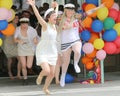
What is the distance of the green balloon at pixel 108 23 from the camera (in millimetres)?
10500

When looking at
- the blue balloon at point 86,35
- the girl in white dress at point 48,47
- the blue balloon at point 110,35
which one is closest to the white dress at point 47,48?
the girl in white dress at point 48,47

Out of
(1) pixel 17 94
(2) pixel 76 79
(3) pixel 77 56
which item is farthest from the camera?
(2) pixel 76 79

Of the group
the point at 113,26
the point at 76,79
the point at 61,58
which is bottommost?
the point at 76,79

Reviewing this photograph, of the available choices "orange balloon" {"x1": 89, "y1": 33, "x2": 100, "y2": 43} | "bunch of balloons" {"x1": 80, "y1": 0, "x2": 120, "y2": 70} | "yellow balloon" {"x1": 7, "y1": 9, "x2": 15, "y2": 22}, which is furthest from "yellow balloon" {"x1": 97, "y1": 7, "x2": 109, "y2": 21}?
"yellow balloon" {"x1": 7, "y1": 9, "x2": 15, "y2": 22}

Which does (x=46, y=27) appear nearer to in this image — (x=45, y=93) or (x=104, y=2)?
(x=45, y=93)

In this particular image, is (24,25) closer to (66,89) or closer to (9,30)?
(9,30)

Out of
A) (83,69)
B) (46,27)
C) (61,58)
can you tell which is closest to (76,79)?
(83,69)

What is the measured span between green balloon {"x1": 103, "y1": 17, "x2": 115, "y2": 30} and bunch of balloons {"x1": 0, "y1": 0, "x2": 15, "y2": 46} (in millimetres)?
2233

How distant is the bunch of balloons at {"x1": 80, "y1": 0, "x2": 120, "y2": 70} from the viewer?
34.5ft

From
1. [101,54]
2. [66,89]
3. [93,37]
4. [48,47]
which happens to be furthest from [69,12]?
[66,89]

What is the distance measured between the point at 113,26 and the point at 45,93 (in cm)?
249

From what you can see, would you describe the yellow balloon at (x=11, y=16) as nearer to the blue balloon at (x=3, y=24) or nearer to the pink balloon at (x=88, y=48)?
the blue balloon at (x=3, y=24)

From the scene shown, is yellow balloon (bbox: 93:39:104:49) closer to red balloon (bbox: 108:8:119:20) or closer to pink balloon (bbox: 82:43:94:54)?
pink balloon (bbox: 82:43:94:54)

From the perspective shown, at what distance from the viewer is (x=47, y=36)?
29.8ft
